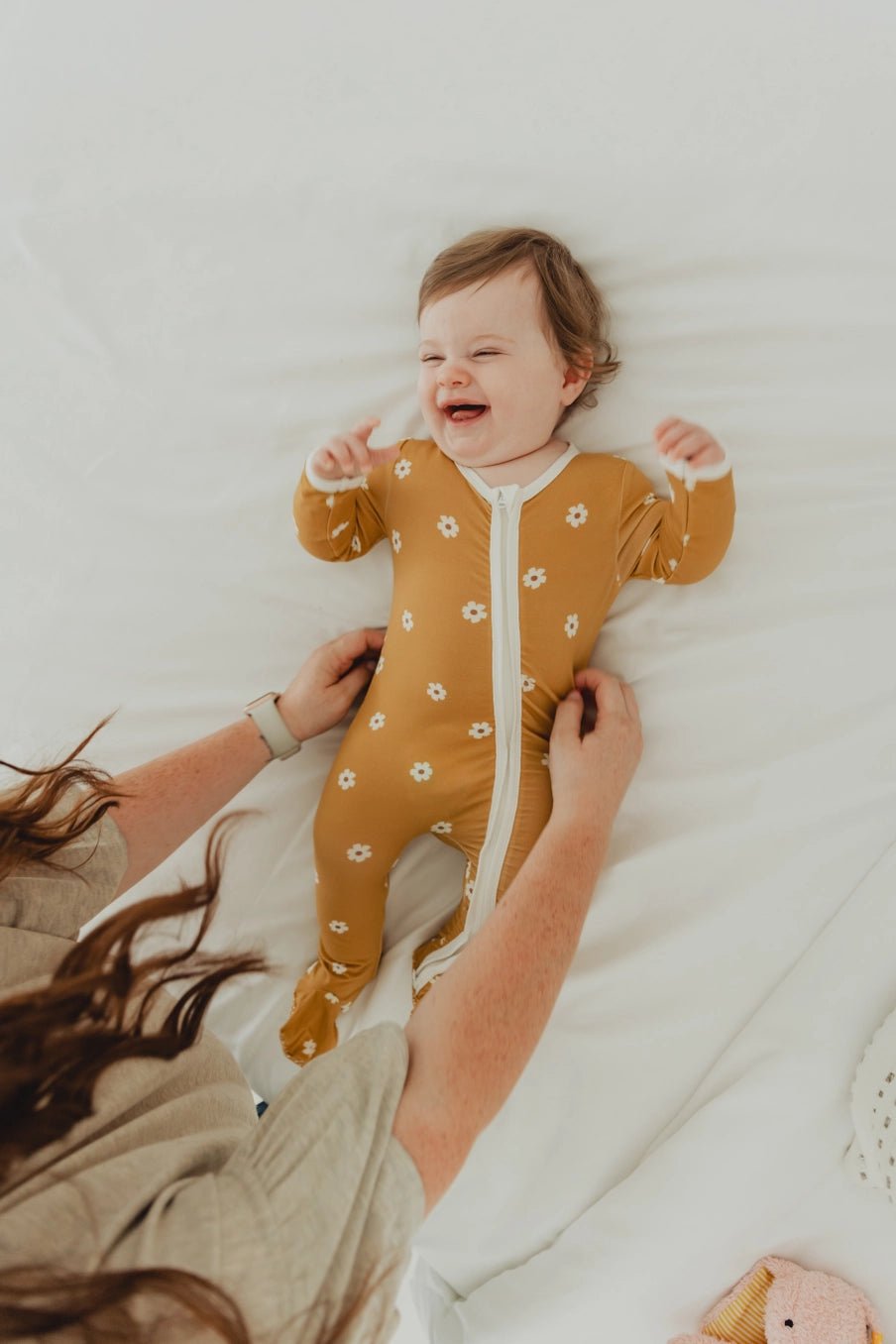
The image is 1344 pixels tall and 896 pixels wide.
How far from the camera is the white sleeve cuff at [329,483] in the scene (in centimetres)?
120

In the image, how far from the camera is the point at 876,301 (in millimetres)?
1158

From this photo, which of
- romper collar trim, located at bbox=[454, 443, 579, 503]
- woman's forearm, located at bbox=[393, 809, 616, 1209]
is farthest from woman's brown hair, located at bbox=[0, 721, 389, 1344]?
romper collar trim, located at bbox=[454, 443, 579, 503]

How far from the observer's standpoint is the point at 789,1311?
1.15 meters

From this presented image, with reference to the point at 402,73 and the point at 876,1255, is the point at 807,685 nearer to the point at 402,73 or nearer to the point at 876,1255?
the point at 876,1255

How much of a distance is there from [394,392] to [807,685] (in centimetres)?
70

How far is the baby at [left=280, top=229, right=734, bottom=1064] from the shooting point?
46.6 inches

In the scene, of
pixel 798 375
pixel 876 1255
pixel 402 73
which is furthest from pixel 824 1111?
pixel 402 73

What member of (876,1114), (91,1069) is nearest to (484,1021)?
(91,1069)

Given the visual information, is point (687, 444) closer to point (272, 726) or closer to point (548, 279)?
point (548, 279)

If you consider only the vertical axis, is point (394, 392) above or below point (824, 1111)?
above

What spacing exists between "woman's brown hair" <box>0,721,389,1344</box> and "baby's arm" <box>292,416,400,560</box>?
552 millimetres

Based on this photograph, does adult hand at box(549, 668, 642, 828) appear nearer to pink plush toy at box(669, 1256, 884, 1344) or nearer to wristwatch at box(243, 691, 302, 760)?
wristwatch at box(243, 691, 302, 760)

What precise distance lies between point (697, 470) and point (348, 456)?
429mm

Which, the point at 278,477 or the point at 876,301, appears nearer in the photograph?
the point at 876,301
